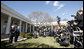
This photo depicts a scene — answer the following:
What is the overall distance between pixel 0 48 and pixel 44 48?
2.41 meters

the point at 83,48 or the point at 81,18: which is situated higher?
the point at 81,18

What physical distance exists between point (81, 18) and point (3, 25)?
16566 mm

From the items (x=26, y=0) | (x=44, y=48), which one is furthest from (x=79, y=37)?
(x=26, y=0)

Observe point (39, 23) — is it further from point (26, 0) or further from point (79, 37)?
point (79, 37)

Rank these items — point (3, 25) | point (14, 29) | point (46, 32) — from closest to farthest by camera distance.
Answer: point (14, 29)
point (46, 32)
point (3, 25)

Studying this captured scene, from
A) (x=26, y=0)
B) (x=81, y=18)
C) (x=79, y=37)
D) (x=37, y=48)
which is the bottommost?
(x=37, y=48)

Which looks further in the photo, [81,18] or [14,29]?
[14,29]

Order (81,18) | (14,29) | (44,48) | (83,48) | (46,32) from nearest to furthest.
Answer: (83,48) → (81,18) → (44,48) → (14,29) → (46,32)

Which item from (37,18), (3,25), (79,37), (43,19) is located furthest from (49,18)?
(79,37)

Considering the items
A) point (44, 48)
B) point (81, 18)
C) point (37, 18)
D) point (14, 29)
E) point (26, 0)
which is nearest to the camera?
point (81, 18)

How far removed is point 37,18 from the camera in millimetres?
42688

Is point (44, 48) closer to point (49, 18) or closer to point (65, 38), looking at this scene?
point (65, 38)

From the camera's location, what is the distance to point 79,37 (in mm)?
5266

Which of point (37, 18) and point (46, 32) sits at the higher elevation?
point (37, 18)
